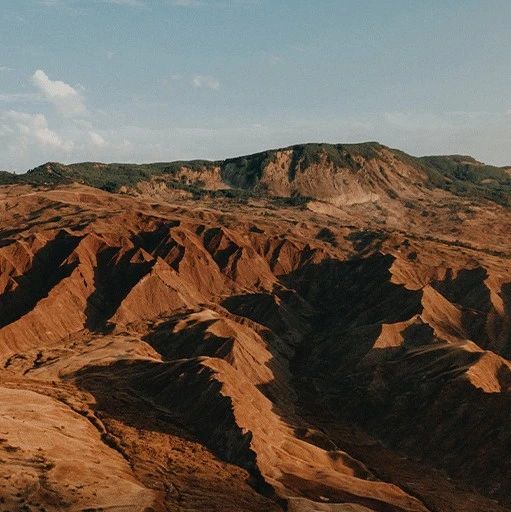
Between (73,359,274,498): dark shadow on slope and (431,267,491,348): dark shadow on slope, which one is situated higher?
(431,267,491,348): dark shadow on slope

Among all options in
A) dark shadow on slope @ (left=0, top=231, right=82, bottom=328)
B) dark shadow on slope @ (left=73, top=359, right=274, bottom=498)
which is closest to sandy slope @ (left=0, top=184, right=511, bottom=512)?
dark shadow on slope @ (left=73, top=359, right=274, bottom=498)

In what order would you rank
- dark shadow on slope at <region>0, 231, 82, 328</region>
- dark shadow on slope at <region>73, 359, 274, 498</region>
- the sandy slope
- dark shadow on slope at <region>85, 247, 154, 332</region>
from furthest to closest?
dark shadow on slope at <region>85, 247, 154, 332</region> < dark shadow on slope at <region>0, 231, 82, 328</region> < dark shadow on slope at <region>73, 359, 274, 498</region> < the sandy slope

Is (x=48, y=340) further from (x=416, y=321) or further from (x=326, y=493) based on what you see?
(x=326, y=493)

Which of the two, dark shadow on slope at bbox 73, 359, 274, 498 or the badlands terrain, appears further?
dark shadow on slope at bbox 73, 359, 274, 498

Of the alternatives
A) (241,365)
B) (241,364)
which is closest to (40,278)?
(241,364)

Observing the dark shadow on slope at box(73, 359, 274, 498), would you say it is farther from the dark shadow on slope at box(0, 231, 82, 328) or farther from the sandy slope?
the dark shadow on slope at box(0, 231, 82, 328)

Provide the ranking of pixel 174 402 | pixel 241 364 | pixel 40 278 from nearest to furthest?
1. pixel 174 402
2. pixel 241 364
3. pixel 40 278

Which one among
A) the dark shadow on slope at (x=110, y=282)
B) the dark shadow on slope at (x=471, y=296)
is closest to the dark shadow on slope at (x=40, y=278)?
the dark shadow on slope at (x=110, y=282)

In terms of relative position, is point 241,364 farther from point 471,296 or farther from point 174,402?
point 471,296

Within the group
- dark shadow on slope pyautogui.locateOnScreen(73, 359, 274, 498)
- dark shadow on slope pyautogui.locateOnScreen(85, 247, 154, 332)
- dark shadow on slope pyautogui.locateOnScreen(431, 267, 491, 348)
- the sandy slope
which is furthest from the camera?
dark shadow on slope pyautogui.locateOnScreen(85, 247, 154, 332)
